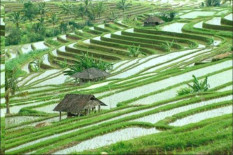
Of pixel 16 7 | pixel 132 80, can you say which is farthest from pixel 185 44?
pixel 16 7

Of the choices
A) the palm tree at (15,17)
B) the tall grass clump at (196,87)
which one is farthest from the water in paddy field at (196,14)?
the palm tree at (15,17)

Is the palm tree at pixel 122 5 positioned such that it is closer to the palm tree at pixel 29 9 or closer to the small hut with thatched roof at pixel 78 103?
the palm tree at pixel 29 9

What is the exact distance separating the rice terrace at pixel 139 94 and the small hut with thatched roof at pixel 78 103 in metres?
0.01

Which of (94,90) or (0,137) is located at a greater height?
(94,90)

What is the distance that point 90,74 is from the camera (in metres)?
4.47

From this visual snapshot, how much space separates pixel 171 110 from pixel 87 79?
107 centimetres

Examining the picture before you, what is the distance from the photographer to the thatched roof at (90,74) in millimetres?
4461

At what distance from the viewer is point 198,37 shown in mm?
5305

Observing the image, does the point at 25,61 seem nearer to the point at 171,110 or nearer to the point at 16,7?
the point at 16,7

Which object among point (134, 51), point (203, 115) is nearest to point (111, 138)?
point (203, 115)

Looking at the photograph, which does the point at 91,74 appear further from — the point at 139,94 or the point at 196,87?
the point at 196,87

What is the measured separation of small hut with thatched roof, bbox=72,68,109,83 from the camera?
14.6 feet

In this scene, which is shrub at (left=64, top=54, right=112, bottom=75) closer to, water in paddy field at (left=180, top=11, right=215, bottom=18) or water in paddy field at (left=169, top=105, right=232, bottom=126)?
water in paddy field at (left=169, top=105, right=232, bottom=126)

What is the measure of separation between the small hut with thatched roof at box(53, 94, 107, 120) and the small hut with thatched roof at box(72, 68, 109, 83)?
273 millimetres
